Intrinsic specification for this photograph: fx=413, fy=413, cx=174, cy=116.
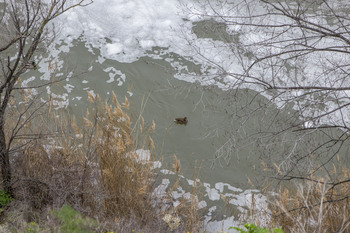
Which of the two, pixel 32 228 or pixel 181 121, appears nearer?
pixel 32 228

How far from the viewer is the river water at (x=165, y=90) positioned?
24.3ft

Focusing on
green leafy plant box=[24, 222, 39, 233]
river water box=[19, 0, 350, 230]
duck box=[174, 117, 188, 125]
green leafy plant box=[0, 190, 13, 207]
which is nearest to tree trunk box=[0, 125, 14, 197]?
green leafy plant box=[0, 190, 13, 207]

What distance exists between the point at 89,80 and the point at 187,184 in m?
3.50

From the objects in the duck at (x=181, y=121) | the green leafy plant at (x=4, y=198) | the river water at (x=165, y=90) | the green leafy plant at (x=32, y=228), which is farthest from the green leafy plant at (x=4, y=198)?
the duck at (x=181, y=121)

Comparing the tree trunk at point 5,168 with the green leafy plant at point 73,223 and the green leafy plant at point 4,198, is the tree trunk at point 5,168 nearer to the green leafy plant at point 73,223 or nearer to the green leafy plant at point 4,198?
the green leafy plant at point 4,198

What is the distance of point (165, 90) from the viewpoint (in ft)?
28.9

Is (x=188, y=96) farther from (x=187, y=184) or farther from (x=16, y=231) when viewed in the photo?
(x=16, y=231)

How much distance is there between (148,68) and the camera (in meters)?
9.48

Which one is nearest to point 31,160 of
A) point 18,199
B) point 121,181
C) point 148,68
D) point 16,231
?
point 18,199

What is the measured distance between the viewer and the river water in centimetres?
740

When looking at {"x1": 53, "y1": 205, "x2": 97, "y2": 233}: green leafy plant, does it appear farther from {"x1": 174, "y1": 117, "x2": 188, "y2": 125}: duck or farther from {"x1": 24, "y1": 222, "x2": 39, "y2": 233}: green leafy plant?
{"x1": 174, "y1": 117, "x2": 188, "y2": 125}: duck

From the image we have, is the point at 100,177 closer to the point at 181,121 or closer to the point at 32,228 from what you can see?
the point at 32,228

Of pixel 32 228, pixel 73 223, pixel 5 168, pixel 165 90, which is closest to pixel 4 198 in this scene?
pixel 5 168

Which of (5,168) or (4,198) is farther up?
(5,168)
